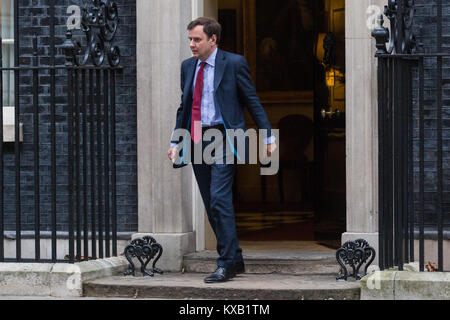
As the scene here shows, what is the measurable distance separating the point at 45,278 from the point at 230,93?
6.44 feet

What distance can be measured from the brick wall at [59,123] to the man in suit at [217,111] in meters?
1.07

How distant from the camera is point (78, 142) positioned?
8.52 m

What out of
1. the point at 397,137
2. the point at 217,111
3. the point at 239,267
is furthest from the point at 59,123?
the point at 397,137

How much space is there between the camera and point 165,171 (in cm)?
910

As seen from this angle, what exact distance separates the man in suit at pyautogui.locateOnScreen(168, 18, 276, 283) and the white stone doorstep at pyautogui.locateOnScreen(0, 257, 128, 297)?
993 mm

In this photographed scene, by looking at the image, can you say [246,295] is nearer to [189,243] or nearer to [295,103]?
[189,243]

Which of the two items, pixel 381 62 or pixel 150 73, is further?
pixel 150 73

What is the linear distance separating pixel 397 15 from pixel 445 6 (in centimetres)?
112

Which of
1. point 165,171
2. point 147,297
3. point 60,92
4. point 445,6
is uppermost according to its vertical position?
point 445,6

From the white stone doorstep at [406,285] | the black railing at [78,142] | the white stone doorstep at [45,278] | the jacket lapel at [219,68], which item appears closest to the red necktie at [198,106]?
the jacket lapel at [219,68]

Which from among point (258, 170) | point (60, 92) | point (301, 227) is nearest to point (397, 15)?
point (60, 92)

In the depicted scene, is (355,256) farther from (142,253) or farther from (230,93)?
(142,253)

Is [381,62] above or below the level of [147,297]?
above

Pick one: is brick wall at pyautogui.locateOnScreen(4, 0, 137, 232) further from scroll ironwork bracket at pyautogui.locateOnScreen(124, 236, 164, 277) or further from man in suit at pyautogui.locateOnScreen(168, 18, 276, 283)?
man in suit at pyautogui.locateOnScreen(168, 18, 276, 283)
